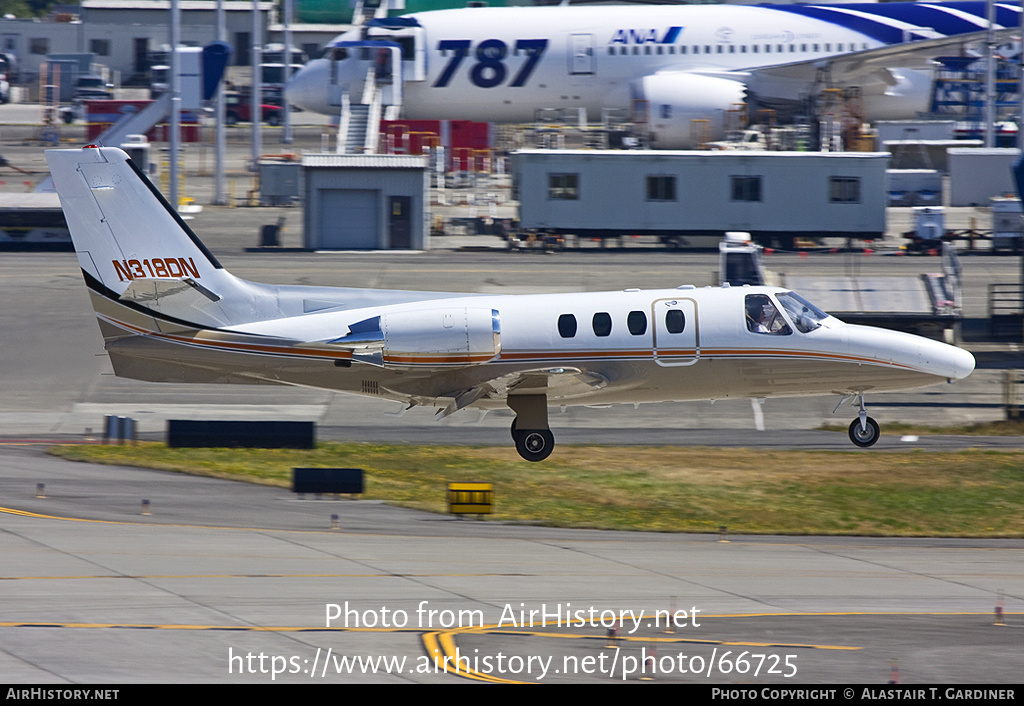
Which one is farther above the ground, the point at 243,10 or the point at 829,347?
the point at 243,10

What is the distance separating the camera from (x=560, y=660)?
13.7 meters

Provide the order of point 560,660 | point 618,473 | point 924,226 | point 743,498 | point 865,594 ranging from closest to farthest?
point 560,660
point 865,594
point 743,498
point 618,473
point 924,226

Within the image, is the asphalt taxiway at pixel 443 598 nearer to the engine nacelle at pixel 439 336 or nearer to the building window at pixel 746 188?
the engine nacelle at pixel 439 336

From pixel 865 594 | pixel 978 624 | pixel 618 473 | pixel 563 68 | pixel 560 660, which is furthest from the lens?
pixel 563 68

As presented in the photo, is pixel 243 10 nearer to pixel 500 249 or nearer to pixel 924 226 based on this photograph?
pixel 500 249

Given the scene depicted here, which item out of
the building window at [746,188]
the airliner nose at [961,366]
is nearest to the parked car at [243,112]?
the building window at [746,188]

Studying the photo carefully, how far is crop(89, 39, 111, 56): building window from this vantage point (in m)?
103

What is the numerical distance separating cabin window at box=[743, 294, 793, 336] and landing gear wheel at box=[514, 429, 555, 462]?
433 centimetres

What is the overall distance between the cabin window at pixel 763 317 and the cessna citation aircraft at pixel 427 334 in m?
0.03

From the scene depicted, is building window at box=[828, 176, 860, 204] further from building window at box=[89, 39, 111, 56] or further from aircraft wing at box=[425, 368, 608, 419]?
building window at box=[89, 39, 111, 56]

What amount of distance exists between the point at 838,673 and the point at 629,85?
50.2 m

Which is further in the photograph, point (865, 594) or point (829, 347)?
point (829, 347)

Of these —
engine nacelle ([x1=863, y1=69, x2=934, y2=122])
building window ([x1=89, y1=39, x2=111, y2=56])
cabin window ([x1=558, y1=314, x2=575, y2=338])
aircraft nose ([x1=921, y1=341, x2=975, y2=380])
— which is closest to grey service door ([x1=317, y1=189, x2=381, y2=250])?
engine nacelle ([x1=863, y1=69, x2=934, y2=122])
